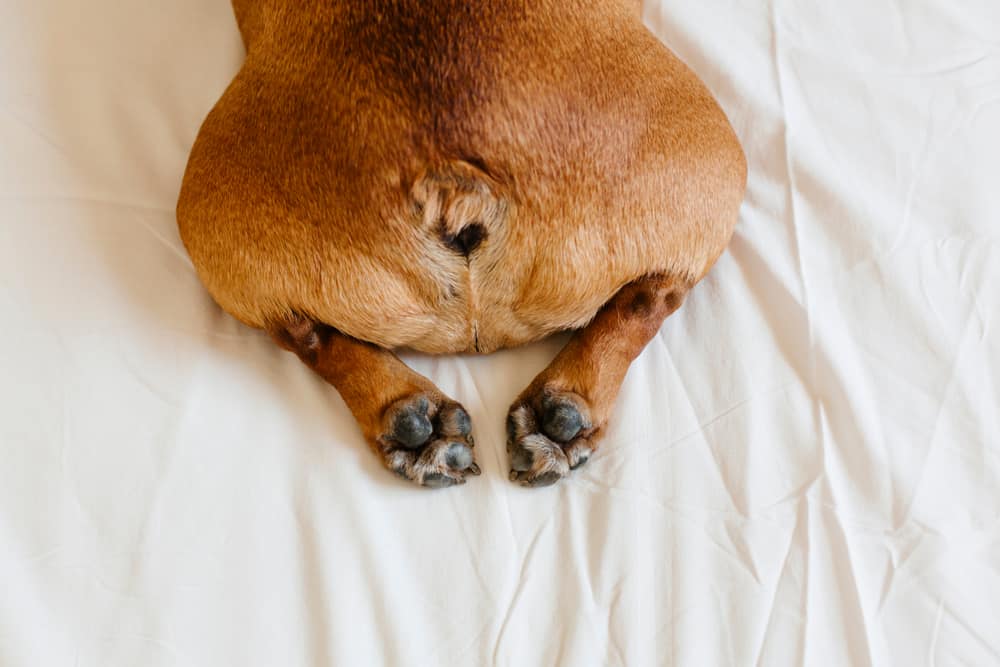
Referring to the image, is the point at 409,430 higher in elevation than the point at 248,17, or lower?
lower

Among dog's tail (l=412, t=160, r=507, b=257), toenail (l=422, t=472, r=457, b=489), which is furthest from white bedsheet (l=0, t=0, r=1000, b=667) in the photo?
dog's tail (l=412, t=160, r=507, b=257)

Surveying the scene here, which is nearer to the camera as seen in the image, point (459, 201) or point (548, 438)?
point (459, 201)

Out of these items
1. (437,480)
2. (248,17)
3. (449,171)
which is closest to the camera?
(449,171)

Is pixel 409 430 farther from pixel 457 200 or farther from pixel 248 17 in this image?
pixel 248 17

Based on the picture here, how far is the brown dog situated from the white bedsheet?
0.07m

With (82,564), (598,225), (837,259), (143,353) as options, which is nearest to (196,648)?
(82,564)

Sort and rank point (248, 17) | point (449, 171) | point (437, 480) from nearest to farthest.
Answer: point (449, 171), point (437, 480), point (248, 17)

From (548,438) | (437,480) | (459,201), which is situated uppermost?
(459,201)

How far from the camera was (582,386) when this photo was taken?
1.36 meters

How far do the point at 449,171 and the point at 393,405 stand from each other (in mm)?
354

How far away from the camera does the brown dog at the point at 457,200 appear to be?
118 cm

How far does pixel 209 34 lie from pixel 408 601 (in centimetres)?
119

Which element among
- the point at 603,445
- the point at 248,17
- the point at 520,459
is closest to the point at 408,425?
the point at 520,459

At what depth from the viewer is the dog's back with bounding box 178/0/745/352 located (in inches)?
46.5
